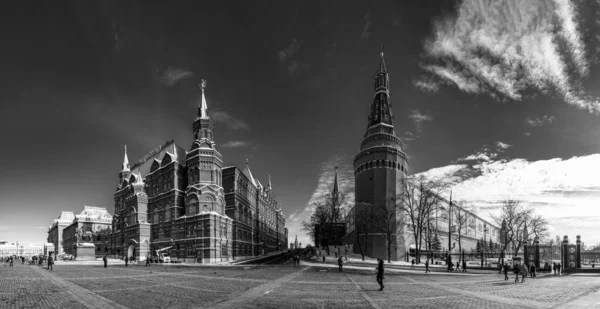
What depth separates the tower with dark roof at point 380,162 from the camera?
65375 mm

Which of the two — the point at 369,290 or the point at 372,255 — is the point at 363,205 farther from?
the point at 369,290

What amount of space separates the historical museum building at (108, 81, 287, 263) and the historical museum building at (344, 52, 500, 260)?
23.1m

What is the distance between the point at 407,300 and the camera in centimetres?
1486

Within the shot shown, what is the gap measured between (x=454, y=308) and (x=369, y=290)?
237 inches

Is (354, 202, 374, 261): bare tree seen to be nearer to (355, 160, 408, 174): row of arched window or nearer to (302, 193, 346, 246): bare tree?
(302, 193, 346, 246): bare tree

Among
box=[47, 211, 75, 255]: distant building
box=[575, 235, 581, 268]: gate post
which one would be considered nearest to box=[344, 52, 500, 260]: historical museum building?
box=[575, 235, 581, 268]: gate post

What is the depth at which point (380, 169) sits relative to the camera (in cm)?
6938

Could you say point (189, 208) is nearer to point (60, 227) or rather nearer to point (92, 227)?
point (92, 227)

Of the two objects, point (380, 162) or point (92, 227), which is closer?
point (380, 162)

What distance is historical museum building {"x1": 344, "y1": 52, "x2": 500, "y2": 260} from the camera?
214ft

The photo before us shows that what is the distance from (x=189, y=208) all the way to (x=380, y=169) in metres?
36.1

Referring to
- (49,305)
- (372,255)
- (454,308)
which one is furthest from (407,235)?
(49,305)

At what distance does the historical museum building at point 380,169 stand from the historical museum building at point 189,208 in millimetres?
23134

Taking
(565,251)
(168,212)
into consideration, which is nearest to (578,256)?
(565,251)
